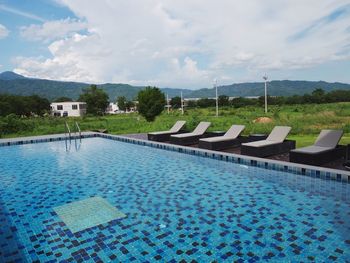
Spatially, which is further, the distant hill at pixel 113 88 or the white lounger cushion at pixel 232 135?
the distant hill at pixel 113 88

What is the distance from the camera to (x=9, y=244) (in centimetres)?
325

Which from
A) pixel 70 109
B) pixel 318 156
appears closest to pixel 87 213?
pixel 318 156

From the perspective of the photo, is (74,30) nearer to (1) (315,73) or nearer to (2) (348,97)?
(1) (315,73)

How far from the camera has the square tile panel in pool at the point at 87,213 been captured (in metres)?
3.83

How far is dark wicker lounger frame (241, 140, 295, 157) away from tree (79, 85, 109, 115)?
58371 millimetres

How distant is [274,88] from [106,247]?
121m

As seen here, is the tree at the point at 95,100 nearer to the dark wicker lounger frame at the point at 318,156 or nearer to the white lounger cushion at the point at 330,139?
the white lounger cushion at the point at 330,139

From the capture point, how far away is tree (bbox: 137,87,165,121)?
84.6 feet

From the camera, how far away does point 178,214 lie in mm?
4105

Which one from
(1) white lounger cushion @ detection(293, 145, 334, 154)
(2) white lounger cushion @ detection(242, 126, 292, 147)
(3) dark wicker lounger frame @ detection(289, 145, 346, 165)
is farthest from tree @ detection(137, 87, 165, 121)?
(3) dark wicker lounger frame @ detection(289, 145, 346, 165)

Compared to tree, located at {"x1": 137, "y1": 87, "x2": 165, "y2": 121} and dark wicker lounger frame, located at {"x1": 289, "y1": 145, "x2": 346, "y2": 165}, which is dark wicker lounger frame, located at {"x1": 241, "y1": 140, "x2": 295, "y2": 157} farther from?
tree, located at {"x1": 137, "y1": 87, "x2": 165, "y2": 121}

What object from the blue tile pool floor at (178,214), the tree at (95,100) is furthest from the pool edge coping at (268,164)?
the tree at (95,100)

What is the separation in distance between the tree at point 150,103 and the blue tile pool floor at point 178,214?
1876 centimetres

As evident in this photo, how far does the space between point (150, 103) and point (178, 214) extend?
22.2 m
